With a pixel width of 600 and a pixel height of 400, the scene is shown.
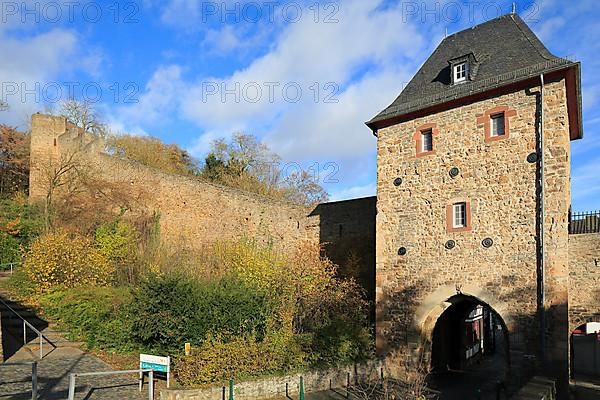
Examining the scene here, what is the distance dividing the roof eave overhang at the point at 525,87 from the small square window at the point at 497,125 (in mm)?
535

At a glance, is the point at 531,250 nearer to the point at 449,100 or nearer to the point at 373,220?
the point at 449,100

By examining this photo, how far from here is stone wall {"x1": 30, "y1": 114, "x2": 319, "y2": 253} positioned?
18094 millimetres

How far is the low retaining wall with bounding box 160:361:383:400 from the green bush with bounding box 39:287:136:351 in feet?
10.0

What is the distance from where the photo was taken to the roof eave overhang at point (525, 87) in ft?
37.1

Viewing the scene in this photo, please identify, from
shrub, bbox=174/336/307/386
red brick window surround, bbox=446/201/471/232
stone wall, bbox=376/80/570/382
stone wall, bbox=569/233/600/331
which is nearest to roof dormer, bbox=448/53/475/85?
stone wall, bbox=376/80/570/382

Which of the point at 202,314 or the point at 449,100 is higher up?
the point at 449,100

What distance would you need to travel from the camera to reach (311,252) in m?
16.7

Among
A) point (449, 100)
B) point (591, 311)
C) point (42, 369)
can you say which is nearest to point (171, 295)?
point (42, 369)

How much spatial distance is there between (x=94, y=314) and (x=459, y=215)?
392 inches

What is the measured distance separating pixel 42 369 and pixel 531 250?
425 inches

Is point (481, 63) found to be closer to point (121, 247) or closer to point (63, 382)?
point (63, 382)

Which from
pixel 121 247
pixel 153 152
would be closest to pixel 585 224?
pixel 121 247

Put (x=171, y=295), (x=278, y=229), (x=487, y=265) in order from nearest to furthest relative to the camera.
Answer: (x=171, y=295)
(x=487, y=265)
(x=278, y=229)

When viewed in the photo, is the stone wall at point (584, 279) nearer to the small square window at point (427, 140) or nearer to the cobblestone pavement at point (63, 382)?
the small square window at point (427, 140)
